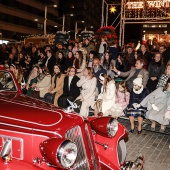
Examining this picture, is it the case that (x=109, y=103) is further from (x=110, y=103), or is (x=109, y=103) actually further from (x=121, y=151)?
(x=121, y=151)

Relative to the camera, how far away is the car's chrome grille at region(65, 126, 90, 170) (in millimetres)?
3570

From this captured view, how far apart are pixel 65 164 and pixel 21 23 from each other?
5552 cm

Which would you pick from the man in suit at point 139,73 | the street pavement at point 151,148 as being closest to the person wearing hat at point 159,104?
the street pavement at point 151,148

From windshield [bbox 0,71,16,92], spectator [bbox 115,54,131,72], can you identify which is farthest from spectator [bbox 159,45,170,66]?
windshield [bbox 0,71,16,92]

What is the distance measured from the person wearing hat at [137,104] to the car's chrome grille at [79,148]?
12.6 ft

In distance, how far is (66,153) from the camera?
3158 millimetres

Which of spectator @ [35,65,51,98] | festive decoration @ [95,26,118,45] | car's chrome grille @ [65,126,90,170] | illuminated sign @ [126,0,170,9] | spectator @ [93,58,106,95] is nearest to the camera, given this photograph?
car's chrome grille @ [65,126,90,170]

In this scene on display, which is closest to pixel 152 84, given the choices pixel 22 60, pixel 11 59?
pixel 22 60

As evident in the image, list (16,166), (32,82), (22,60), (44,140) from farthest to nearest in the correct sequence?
(22,60)
(32,82)
(44,140)
(16,166)

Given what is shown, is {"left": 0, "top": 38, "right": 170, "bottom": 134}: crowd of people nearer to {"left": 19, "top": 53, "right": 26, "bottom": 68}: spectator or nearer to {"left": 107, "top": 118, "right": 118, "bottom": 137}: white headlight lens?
{"left": 107, "top": 118, "right": 118, "bottom": 137}: white headlight lens

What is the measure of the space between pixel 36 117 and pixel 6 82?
1840 millimetres

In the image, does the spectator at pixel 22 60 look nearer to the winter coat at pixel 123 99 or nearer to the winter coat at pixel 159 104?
the winter coat at pixel 123 99

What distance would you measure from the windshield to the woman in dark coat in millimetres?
5043

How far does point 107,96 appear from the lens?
768 cm
